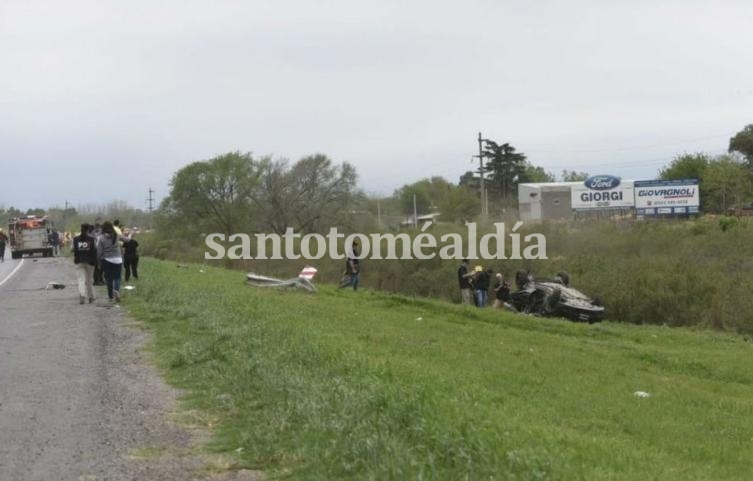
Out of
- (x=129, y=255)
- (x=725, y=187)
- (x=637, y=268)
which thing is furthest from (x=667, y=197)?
(x=129, y=255)

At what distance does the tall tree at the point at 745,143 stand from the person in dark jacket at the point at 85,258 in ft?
226

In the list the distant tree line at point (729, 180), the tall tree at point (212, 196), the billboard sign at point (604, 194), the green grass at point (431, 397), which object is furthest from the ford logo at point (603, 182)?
the green grass at point (431, 397)

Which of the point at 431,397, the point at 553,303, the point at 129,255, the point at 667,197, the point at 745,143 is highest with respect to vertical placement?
the point at 745,143

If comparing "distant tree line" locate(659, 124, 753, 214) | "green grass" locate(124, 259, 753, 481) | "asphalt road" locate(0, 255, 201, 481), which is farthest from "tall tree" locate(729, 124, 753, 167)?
"asphalt road" locate(0, 255, 201, 481)

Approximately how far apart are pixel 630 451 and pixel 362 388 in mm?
2292

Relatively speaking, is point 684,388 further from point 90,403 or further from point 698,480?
point 90,403

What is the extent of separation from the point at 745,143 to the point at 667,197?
22258 mm

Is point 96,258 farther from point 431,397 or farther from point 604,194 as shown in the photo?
point 604,194

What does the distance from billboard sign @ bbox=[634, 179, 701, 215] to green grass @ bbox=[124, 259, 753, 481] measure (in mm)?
41960

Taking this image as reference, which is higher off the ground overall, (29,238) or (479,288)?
(29,238)

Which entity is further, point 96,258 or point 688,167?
point 688,167

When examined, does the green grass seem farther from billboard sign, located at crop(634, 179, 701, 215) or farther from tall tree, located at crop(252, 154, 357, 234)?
tall tree, located at crop(252, 154, 357, 234)

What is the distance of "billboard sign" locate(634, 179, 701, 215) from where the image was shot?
58344 millimetres

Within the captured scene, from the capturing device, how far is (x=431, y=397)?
6.95 metres
